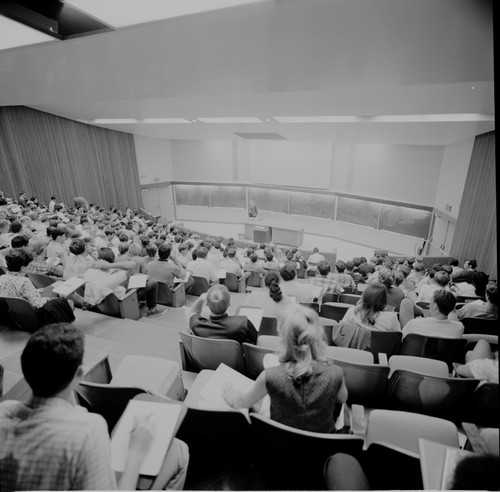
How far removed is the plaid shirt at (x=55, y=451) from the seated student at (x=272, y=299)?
2109 millimetres

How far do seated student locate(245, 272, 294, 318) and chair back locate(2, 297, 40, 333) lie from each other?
7.82 ft

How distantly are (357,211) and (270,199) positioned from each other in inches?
205

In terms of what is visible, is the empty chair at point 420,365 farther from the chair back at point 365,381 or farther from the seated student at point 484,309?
the seated student at point 484,309

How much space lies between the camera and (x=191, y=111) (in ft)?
25.5

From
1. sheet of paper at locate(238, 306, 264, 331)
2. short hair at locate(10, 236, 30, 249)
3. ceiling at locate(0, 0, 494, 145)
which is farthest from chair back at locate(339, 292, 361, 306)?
short hair at locate(10, 236, 30, 249)

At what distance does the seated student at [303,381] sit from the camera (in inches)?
61.1

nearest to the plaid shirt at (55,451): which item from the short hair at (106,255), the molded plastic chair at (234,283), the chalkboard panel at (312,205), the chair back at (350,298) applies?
the short hair at (106,255)

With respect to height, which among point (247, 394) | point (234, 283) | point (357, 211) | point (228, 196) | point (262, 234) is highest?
point (247, 394)

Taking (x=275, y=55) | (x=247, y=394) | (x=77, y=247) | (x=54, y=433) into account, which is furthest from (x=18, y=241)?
(x=275, y=55)

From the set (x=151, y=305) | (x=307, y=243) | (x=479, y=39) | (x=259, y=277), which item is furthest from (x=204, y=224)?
(x=479, y=39)

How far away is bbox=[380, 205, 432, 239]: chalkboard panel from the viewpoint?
12.3m

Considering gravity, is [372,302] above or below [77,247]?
below

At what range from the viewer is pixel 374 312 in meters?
2.83

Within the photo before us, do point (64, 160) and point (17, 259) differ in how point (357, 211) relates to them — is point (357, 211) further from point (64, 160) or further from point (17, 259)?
point (17, 259)
